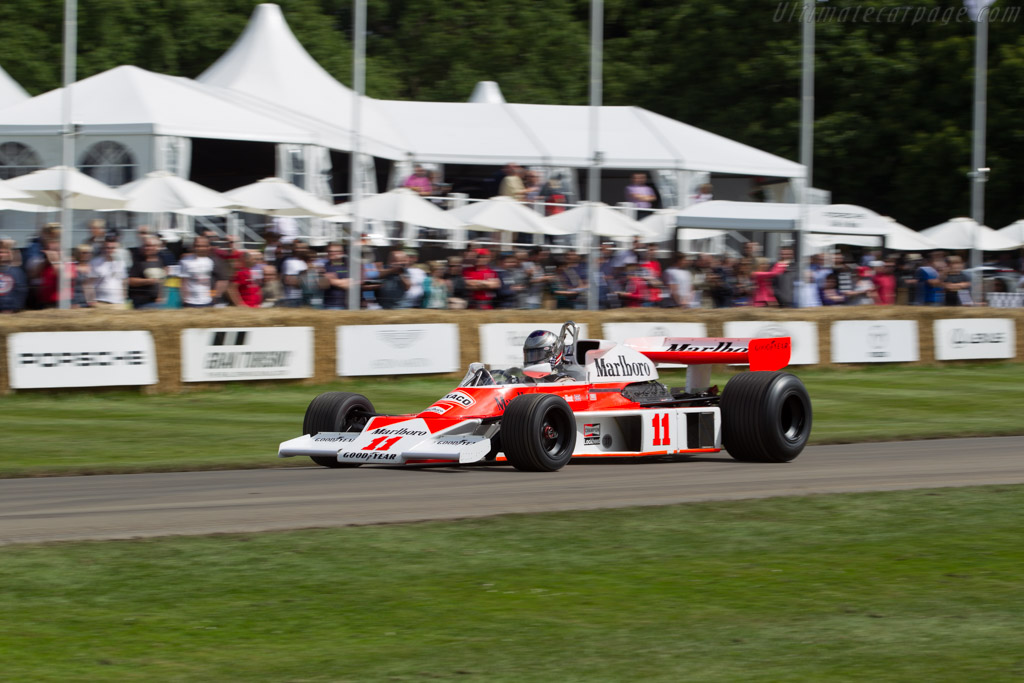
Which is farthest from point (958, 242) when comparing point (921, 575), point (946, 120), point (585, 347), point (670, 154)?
point (921, 575)

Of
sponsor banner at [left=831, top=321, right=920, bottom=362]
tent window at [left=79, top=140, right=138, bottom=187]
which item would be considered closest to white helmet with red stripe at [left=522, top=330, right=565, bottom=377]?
sponsor banner at [left=831, top=321, right=920, bottom=362]

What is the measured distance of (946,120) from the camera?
146 feet

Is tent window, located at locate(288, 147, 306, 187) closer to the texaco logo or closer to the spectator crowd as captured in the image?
the spectator crowd

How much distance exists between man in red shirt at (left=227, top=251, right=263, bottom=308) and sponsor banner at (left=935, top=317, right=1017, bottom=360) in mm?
12044

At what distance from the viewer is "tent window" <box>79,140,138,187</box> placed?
2967 centimetres

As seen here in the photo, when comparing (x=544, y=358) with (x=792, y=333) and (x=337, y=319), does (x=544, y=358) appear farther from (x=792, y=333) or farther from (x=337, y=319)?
(x=792, y=333)

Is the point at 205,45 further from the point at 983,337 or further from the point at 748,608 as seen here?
the point at 748,608

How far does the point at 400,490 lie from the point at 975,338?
695 inches

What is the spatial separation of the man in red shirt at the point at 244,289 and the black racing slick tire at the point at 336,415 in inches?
305

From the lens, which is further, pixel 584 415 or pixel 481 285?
pixel 481 285

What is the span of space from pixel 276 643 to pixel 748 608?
7.44ft

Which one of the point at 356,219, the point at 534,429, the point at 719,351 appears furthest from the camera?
the point at 356,219

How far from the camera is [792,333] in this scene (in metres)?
23.7

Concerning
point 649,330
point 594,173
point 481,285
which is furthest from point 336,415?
point 594,173
